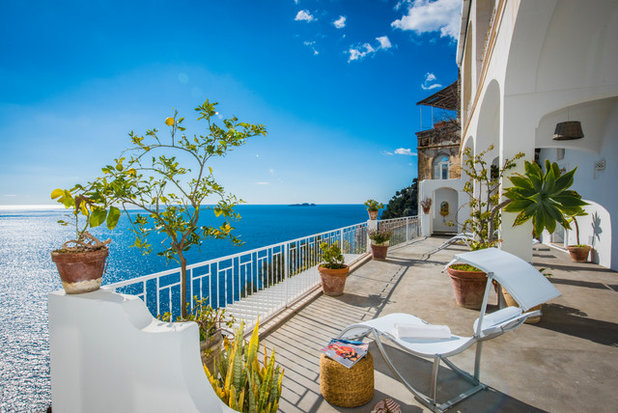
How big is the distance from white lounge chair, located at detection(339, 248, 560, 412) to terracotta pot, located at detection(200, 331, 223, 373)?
1.13 m

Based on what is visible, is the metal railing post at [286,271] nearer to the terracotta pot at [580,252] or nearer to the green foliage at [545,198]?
the green foliage at [545,198]

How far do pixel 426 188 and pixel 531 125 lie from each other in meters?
10.3

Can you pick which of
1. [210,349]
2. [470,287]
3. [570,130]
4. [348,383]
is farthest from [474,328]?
[570,130]

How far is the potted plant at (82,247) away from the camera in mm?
1582

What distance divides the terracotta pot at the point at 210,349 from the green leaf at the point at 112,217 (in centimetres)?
118

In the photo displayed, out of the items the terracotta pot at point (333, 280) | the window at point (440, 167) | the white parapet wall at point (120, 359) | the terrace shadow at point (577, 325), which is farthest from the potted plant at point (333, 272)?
the window at point (440, 167)

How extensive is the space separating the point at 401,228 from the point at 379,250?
360 centimetres

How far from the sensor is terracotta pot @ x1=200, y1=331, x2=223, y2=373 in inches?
88.7

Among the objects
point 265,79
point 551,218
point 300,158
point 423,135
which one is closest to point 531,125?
point 551,218

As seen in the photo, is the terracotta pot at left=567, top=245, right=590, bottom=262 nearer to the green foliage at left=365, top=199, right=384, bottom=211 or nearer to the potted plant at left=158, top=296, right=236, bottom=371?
the green foliage at left=365, top=199, right=384, bottom=211

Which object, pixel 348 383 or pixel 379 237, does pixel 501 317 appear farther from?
pixel 379 237

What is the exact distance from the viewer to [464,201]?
44.9 ft

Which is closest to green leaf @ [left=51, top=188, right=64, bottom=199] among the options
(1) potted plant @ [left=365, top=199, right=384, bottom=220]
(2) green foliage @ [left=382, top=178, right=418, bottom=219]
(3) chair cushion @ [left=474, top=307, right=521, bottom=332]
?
(3) chair cushion @ [left=474, top=307, right=521, bottom=332]

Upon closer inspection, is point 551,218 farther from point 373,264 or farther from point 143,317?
point 143,317
